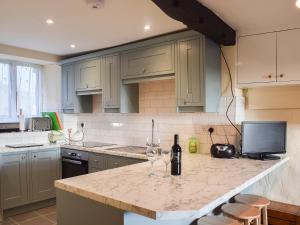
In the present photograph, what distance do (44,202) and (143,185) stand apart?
2789 mm

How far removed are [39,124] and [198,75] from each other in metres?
2.80

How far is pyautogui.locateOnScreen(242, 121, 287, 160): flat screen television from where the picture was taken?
8.75 ft

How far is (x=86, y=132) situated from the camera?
454 cm

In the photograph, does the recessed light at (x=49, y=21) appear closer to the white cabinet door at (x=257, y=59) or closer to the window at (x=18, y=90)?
the window at (x=18, y=90)

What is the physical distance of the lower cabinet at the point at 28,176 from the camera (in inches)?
136

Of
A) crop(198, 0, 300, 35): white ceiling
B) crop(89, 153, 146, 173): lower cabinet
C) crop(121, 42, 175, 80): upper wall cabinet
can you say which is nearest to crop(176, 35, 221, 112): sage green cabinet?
crop(121, 42, 175, 80): upper wall cabinet

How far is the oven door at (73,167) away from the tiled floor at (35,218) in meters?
0.56

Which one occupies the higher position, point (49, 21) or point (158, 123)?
point (49, 21)

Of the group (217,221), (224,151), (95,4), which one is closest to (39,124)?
(95,4)

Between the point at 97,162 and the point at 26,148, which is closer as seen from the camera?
the point at 97,162

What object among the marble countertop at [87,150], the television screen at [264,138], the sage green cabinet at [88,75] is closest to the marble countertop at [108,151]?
the marble countertop at [87,150]

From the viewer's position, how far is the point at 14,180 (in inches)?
139

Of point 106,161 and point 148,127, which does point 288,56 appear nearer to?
point 148,127

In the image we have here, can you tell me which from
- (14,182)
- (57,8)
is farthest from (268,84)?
(14,182)
